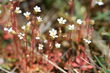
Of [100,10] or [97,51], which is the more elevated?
[100,10]

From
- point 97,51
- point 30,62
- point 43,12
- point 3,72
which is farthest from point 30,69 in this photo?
point 43,12

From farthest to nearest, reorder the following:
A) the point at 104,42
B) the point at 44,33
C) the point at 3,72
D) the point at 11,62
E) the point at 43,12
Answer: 1. the point at 43,12
2. the point at 44,33
3. the point at 104,42
4. the point at 11,62
5. the point at 3,72

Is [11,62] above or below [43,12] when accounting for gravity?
below

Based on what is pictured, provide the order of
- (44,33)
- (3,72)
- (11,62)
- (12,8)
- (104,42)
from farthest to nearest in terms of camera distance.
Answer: (44,33) < (104,42) < (11,62) < (3,72) < (12,8)

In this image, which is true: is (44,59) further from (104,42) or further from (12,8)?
(104,42)

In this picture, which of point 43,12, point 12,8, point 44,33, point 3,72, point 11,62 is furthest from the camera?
point 43,12

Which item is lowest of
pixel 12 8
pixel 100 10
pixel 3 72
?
pixel 3 72

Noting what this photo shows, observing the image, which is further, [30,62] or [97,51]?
[97,51]

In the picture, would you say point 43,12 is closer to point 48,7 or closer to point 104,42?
point 48,7

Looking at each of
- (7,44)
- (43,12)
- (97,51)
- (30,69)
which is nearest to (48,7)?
(43,12)
